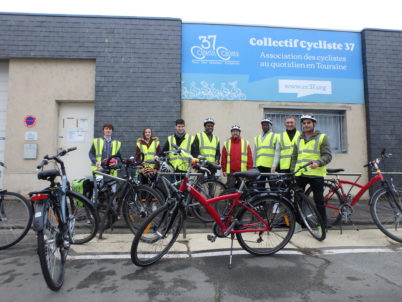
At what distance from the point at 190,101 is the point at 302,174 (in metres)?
3.99

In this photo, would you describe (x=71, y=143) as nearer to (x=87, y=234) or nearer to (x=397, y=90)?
(x=87, y=234)

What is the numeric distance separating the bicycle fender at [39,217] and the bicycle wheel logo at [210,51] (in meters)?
5.97

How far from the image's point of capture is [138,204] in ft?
13.9

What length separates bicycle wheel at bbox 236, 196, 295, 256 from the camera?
345 cm

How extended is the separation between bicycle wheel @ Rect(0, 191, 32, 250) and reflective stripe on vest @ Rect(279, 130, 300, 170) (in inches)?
165

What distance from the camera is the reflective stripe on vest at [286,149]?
501 cm

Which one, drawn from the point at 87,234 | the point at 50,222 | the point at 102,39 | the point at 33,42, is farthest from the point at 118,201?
the point at 33,42

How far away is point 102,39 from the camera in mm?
7484

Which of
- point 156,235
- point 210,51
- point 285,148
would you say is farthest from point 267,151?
point 210,51

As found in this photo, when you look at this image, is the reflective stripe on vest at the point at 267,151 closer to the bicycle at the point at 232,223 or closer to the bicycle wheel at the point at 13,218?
the bicycle at the point at 232,223

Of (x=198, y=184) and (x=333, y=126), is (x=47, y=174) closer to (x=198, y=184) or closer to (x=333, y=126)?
(x=198, y=184)

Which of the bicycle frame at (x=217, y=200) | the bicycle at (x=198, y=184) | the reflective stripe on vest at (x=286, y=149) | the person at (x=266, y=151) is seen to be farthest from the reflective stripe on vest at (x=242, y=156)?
the bicycle frame at (x=217, y=200)

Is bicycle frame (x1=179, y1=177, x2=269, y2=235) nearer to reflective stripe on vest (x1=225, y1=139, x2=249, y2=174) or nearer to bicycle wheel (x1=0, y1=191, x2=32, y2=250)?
reflective stripe on vest (x1=225, y1=139, x2=249, y2=174)

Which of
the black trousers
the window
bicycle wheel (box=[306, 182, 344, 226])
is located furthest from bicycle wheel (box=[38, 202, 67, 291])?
the window
